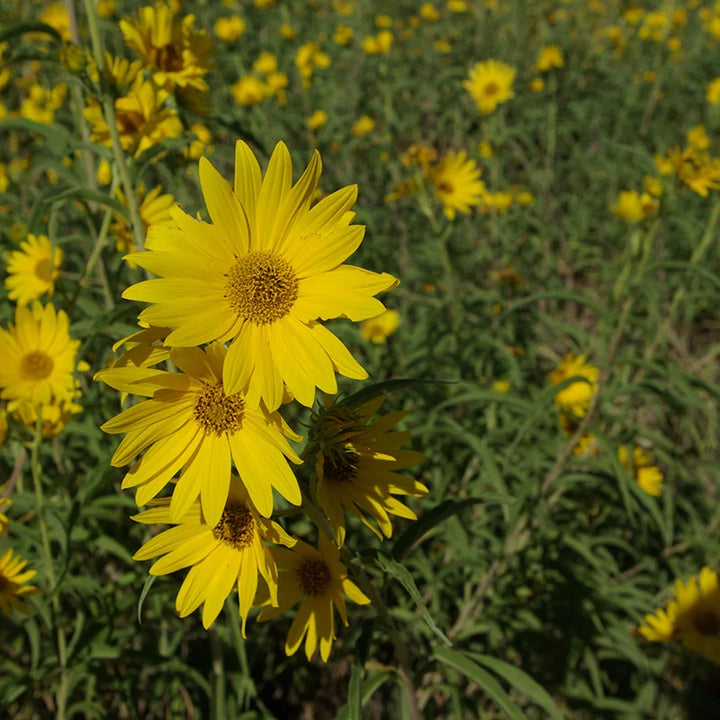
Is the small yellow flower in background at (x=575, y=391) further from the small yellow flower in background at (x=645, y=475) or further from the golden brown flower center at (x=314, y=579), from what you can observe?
the golden brown flower center at (x=314, y=579)

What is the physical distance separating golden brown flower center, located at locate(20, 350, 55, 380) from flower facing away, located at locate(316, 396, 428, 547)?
1467mm

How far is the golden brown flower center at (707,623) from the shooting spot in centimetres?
256

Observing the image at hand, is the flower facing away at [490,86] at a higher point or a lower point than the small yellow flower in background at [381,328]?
higher

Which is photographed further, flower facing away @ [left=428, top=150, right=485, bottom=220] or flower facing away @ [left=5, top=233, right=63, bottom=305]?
flower facing away @ [left=428, top=150, right=485, bottom=220]

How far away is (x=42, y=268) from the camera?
2.46 metres

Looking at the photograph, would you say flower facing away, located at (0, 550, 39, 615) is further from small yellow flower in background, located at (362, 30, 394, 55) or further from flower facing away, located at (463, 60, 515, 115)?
small yellow flower in background, located at (362, 30, 394, 55)

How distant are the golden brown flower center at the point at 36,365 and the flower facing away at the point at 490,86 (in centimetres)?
369

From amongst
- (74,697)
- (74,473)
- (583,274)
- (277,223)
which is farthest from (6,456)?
(583,274)

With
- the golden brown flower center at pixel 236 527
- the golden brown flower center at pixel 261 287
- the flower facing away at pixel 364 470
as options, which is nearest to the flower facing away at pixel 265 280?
the golden brown flower center at pixel 261 287

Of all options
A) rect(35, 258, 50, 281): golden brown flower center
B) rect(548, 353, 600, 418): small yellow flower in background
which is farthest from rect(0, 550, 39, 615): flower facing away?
rect(548, 353, 600, 418): small yellow flower in background

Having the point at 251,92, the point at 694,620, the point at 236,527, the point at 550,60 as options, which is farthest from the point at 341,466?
the point at 550,60

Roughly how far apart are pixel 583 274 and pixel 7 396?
4614 millimetres

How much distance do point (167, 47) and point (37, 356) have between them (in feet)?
3.80

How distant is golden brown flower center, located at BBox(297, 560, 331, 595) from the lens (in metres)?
1.48
